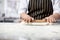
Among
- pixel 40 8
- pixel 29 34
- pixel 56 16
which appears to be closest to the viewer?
pixel 29 34

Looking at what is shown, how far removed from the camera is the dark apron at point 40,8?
5.01ft

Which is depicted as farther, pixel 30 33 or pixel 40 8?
pixel 40 8

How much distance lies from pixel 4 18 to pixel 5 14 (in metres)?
0.07

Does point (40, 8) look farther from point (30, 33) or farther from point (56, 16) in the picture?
point (30, 33)

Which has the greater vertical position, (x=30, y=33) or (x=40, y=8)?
(x=40, y=8)

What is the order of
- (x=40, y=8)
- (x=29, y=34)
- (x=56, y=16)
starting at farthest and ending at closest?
1. (x=40, y=8)
2. (x=56, y=16)
3. (x=29, y=34)

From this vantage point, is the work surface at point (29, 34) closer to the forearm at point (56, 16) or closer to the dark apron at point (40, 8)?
the forearm at point (56, 16)

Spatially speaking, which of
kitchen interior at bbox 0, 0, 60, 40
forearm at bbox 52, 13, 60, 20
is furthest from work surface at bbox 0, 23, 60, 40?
forearm at bbox 52, 13, 60, 20

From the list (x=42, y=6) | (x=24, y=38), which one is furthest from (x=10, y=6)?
(x=24, y=38)

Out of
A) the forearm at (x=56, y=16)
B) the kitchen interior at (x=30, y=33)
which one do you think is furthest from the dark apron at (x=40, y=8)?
the kitchen interior at (x=30, y=33)

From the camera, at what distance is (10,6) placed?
2107 mm

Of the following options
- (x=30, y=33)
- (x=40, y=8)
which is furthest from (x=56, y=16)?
(x=30, y=33)

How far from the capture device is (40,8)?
5.20ft

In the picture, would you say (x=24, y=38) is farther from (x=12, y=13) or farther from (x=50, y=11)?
(x=12, y=13)
